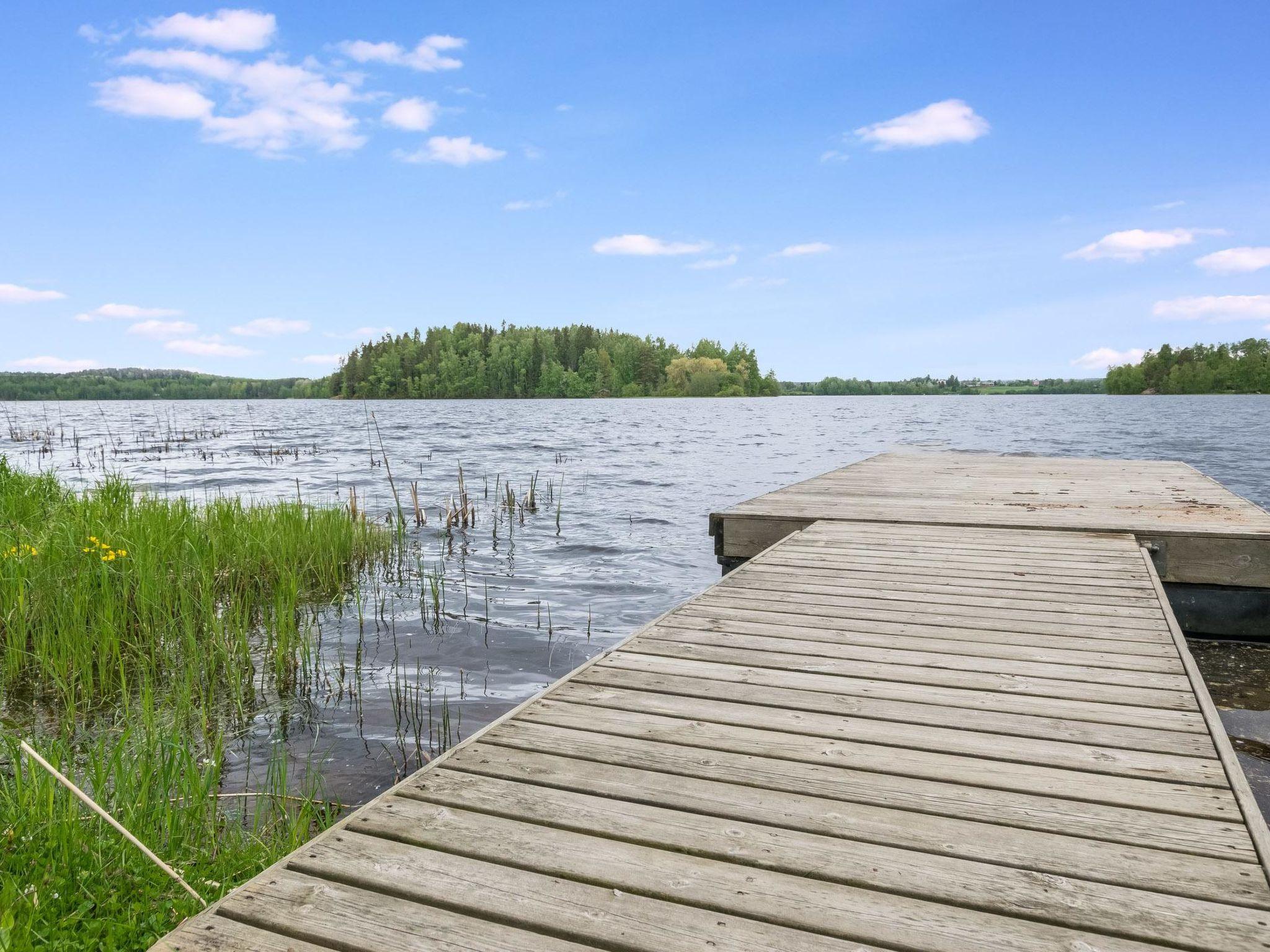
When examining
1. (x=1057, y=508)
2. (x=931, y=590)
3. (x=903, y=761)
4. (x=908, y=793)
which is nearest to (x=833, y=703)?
(x=903, y=761)

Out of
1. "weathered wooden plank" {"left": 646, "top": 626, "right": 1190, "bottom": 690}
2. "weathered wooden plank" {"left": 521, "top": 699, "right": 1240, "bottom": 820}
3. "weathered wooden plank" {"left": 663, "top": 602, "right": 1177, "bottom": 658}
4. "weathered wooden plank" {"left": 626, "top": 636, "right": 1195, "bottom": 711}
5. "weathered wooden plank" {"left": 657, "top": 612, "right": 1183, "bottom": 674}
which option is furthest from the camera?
"weathered wooden plank" {"left": 663, "top": 602, "right": 1177, "bottom": 658}

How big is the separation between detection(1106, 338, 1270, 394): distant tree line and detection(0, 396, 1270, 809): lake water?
6785 centimetres

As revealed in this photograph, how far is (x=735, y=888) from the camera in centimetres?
177

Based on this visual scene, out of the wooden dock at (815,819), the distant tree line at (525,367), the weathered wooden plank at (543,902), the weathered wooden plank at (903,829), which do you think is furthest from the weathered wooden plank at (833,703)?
the distant tree line at (525,367)

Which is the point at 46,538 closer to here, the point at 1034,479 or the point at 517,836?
the point at 517,836

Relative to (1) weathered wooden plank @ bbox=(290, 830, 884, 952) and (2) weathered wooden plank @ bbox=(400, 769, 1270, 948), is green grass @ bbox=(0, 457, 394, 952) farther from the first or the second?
(2) weathered wooden plank @ bbox=(400, 769, 1270, 948)

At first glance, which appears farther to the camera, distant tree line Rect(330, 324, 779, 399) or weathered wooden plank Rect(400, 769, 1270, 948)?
distant tree line Rect(330, 324, 779, 399)

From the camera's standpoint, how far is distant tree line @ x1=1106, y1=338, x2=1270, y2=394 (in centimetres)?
9681

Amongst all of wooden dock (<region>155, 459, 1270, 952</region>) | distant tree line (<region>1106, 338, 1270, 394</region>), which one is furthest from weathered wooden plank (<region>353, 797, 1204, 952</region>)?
distant tree line (<region>1106, 338, 1270, 394</region>)

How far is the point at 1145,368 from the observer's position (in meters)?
108

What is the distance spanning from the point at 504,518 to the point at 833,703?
9802mm

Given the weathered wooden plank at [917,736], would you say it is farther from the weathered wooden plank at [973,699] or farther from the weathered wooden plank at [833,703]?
the weathered wooden plank at [973,699]

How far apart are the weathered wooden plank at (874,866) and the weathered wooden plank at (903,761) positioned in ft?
1.36

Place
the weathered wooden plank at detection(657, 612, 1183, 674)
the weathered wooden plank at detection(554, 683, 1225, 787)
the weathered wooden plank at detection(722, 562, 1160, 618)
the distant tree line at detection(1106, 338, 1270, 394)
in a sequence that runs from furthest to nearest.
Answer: the distant tree line at detection(1106, 338, 1270, 394), the weathered wooden plank at detection(722, 562, 1160, 618), the weathered wooden plank at detection(657, 612, 1183, 674), the weathered wooden plank at detection(554, 683, 1225, 787)
